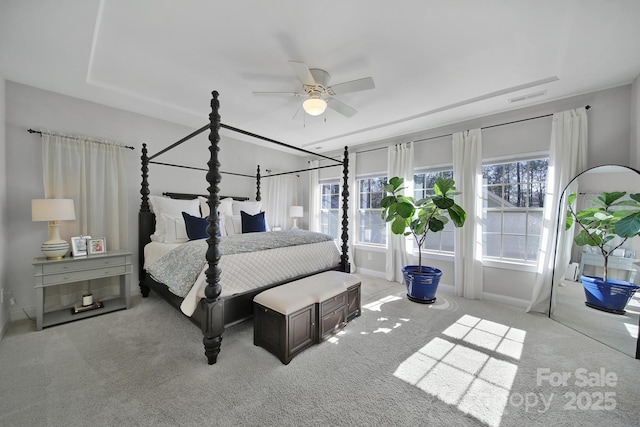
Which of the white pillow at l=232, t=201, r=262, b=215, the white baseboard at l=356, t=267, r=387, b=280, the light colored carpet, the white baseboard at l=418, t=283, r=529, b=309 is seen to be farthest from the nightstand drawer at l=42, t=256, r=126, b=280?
the white baseboard at l=418, t=283, r=529, b=309

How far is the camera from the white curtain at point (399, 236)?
404 centimetres

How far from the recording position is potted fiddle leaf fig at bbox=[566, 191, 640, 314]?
7.55 ft

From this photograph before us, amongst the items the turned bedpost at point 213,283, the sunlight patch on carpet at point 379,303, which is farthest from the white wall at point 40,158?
the sunlight patch on carpet at point 379,303

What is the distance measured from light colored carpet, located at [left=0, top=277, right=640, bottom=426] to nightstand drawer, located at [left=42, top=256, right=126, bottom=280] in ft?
1.88

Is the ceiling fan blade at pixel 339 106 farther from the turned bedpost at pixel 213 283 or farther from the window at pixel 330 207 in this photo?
the window at pixel 330 207

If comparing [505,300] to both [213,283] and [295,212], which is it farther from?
[295,212]

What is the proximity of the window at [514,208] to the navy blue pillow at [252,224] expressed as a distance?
11.0ft

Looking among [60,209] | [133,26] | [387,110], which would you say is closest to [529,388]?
[387,110]

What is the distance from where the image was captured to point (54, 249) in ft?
8.13

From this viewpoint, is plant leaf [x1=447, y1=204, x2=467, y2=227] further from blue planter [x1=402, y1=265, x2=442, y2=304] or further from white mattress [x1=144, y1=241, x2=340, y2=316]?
white mattress [x1=144, y1=241, x2=340, y2=316]

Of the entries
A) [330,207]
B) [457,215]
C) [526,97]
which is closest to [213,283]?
[457,215]

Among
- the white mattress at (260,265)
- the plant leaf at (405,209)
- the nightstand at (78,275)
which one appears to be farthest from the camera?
the plant leaf at (405,209)


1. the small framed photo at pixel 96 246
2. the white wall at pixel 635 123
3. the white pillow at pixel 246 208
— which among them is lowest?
the small framed photo at pixel 96 246

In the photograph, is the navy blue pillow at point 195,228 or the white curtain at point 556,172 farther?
the navy blue pillow at point 195,228
